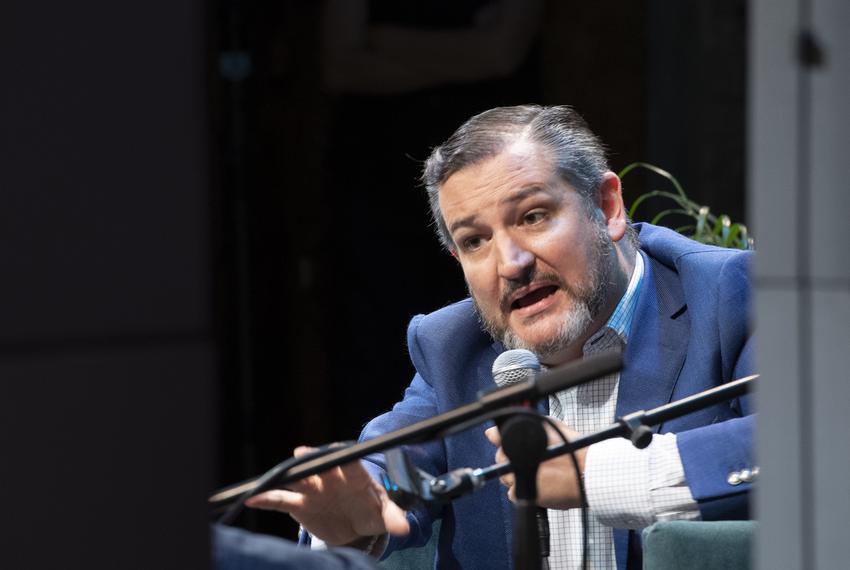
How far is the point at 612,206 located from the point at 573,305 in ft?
1.03

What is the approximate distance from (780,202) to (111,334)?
2.17 feet

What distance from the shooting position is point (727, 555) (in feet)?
6.77

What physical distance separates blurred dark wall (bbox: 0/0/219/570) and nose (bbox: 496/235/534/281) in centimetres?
164

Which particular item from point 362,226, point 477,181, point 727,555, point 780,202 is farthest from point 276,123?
point 780,202

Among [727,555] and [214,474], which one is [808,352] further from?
[727,555]

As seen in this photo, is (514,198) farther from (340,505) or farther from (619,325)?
(340,505)

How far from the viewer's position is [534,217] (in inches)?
108

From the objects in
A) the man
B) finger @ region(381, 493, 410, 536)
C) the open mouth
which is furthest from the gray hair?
finger @ region(381, 493, 410, 536)

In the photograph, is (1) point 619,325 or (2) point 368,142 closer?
(1) point 619,325

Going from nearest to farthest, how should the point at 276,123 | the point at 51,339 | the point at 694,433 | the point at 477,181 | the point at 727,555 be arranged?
1. the point at 51,339
2. the point at 727,555
3. the point at 694,433
4. the point at 477,181
5. the point at 276,123

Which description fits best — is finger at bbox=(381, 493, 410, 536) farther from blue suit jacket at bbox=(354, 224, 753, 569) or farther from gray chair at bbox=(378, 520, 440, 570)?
gray chair at bbox=(378, 520, 440, 570)

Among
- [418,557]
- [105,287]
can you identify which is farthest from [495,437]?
[418,557]

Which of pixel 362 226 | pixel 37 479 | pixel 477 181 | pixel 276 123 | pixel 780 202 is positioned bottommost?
pixel 37 479

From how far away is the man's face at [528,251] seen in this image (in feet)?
8.85
